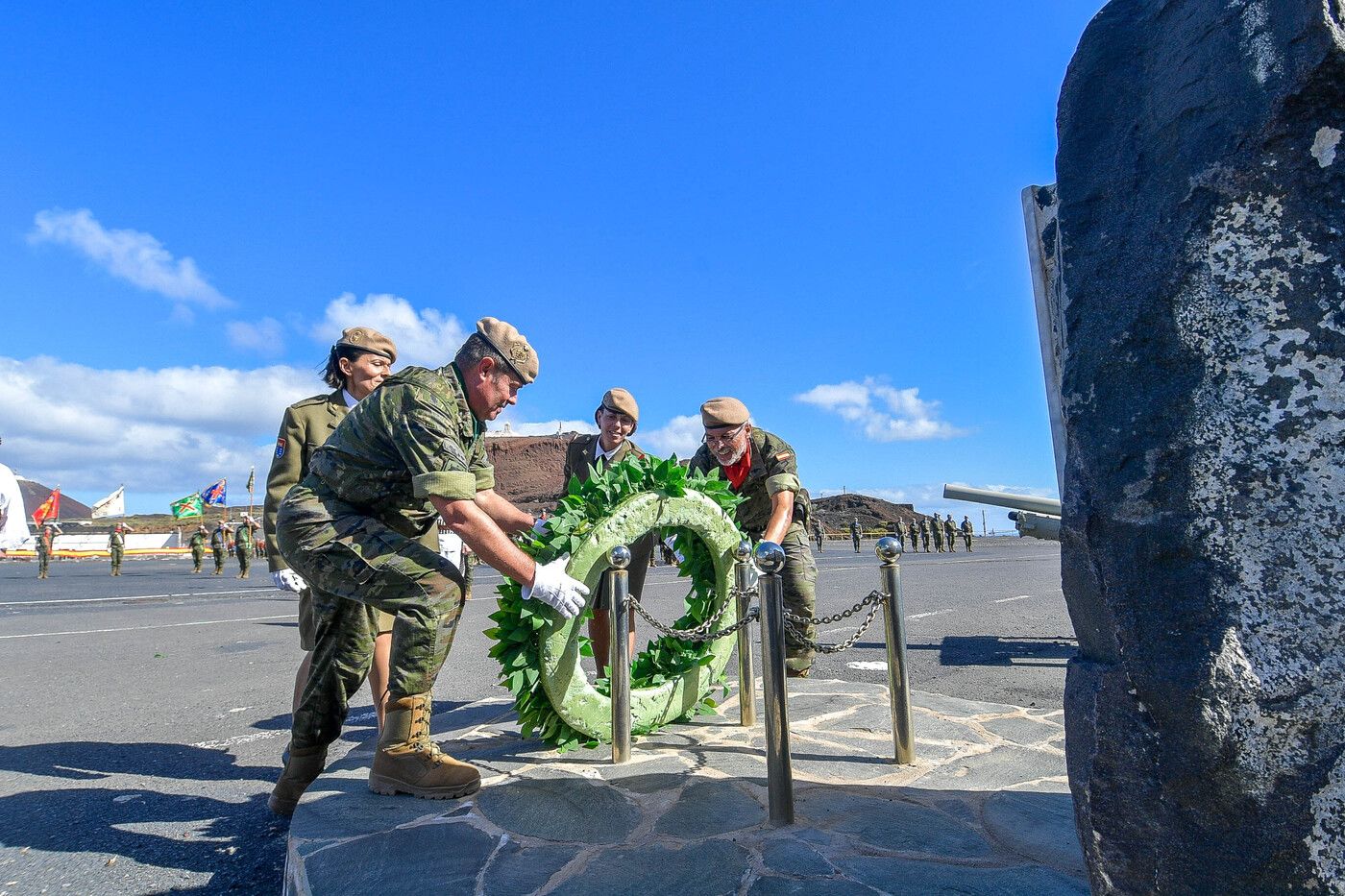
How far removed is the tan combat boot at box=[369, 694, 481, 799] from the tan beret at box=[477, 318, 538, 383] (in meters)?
1.39

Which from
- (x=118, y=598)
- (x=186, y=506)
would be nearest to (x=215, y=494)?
(x=186, y=506)

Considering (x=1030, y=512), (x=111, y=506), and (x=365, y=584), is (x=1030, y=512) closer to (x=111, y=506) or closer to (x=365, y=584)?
(x=365, y=584)

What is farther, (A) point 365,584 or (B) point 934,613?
(B) point 934,613

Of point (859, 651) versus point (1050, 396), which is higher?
point (1050, 396)

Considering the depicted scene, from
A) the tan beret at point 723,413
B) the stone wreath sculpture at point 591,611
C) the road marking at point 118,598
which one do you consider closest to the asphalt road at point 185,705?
the stone wreath sculpture at point 591,611

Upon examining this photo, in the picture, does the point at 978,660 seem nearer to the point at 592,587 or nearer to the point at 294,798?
the point at 592,587

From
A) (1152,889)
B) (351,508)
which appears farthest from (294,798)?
(1152,889)

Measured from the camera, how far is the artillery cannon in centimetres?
826

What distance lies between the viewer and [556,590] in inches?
133

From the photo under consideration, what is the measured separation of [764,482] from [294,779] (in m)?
3.07

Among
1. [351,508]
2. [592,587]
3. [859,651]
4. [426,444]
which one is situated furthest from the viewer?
[859,651]

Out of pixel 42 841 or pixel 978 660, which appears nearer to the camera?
pixel 42 841

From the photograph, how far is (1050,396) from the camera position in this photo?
4316mm

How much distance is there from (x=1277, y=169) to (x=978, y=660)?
20.4 ft
